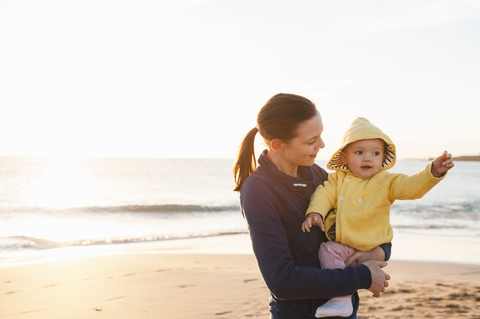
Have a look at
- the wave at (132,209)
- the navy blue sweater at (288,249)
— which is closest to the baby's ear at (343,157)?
the navy blue sweater at (288,249)

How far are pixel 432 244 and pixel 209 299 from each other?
668 cm

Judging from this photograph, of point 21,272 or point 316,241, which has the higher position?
point 316,241

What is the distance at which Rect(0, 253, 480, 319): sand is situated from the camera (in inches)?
233

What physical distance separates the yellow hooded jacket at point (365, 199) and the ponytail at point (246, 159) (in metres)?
0.36

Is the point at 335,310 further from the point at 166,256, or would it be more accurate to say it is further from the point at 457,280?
the point at 166,256

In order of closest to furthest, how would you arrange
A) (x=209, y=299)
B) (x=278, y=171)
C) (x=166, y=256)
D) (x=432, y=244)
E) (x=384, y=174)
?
(x=278, y=171) → (x=384, y=174) → (x=209, y=299) → (x=166, y=256) → (x=432, y=244)

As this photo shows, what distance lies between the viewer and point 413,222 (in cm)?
1639

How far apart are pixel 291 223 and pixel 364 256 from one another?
15.9 inches

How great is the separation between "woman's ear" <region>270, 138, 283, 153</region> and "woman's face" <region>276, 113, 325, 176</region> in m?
0.01

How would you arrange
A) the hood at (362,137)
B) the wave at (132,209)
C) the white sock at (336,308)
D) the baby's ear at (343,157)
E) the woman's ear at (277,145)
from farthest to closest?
the wave at (132,209) → the baby's ear at (343,157) → the hood at (362,137) → the woman's ear at (277,145) → the white sock at (336,308)

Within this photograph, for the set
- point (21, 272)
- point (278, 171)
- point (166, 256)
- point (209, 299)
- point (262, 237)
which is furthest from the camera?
point (166, 256)

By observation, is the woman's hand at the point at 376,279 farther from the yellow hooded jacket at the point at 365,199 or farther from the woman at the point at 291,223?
the yellow hooded jacket at the point at 365,199

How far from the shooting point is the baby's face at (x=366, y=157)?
95.4 inches

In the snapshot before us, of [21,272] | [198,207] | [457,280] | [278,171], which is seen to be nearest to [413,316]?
[457,280]
